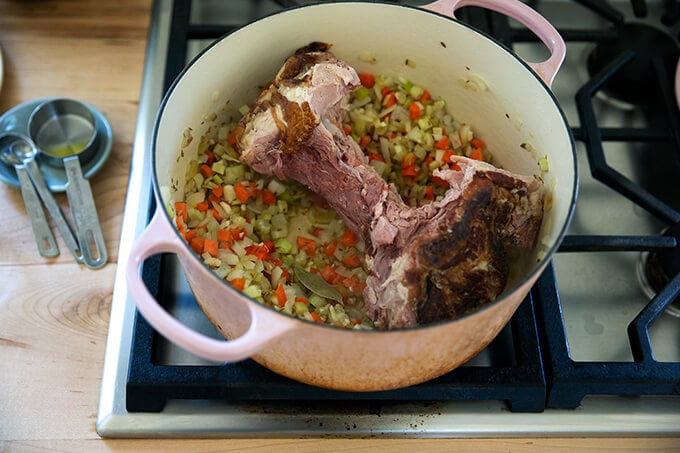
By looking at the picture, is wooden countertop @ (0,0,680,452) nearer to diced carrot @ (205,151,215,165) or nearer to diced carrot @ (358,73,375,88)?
diced carrot @ (205,151,215,165)

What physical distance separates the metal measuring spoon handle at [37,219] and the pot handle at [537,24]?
699mm

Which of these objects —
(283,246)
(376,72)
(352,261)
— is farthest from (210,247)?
(376,72)

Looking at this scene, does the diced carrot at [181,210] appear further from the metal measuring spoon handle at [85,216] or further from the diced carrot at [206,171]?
the metal measuring spoon handle at [85,216]

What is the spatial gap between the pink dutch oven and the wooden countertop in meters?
0.20

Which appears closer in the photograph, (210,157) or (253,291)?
(253,291)

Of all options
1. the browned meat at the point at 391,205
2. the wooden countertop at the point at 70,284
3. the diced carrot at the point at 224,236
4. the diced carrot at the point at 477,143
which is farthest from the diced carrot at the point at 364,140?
the wooden countertop at the point at 70,284

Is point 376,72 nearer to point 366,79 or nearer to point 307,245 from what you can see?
point 366,79

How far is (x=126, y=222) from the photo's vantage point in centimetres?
122

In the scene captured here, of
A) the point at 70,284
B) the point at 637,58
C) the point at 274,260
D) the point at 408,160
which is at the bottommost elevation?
the point at 70,284

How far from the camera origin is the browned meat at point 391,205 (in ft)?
3.29

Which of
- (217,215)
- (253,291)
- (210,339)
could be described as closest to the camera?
(210,339)

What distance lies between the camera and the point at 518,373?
3.48 feet

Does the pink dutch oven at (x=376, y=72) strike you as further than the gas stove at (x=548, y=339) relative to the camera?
No

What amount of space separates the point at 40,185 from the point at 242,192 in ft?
1.10
